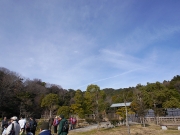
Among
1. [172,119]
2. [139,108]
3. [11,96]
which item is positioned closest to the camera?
[139,108]

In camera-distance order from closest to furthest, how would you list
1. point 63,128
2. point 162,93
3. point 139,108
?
point 63,128 → point 139,108 → point 162,93

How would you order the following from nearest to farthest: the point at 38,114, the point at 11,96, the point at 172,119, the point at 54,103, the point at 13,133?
the point at 13,133, the point at 172,119, the point at 11,96, the point at 54,103, the point at 38,114

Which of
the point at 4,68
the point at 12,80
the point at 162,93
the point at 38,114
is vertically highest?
the point at 4,68

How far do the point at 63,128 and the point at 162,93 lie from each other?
63.1ft

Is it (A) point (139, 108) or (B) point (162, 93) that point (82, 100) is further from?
(B) point (162, 93)

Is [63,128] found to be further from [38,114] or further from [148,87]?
[38,114]

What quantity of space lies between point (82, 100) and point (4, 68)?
1946cm

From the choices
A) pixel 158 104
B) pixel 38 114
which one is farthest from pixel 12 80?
pixel 158 104

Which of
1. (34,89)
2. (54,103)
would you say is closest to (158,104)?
(54,103)

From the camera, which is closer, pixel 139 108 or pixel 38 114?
pixel 139 108

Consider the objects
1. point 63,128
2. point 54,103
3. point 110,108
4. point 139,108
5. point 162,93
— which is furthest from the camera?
point 110,108

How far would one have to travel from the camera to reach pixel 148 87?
78.4ft

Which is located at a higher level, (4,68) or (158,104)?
(4,68)

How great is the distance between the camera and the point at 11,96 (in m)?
23.6
